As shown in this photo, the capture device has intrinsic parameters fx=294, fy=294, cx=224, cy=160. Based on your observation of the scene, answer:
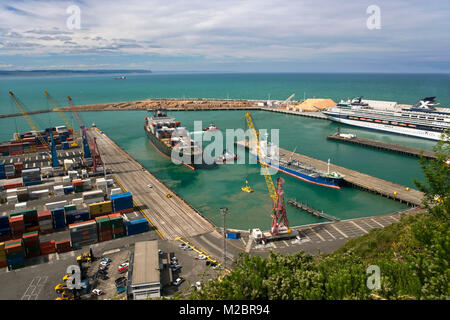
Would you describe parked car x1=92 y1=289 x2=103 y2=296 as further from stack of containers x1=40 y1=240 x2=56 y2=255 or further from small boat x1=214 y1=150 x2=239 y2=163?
small boat x1=214 y1=150 x2=239 y2=163

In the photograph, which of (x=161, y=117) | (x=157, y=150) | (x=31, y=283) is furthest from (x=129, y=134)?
(x=31, y=283)

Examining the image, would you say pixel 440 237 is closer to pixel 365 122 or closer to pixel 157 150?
pixel 157 150

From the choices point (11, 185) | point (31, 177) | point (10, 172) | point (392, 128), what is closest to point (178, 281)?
point (31, 177)

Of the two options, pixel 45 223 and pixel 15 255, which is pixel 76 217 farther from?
pixel 15 255

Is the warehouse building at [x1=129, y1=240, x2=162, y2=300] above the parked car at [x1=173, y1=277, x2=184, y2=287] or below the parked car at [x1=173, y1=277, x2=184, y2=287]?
above

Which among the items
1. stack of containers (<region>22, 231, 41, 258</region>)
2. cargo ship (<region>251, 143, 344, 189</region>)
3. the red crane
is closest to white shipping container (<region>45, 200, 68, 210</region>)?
stack of containers (<region>22, 231, 41, 258</region>)
